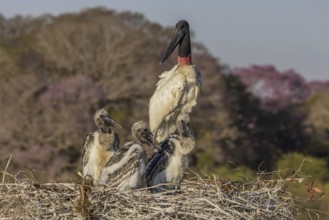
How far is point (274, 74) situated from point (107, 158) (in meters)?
35.6

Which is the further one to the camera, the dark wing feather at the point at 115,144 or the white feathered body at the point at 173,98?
the white feathered body at the point at 173,98

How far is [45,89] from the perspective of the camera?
108 ft

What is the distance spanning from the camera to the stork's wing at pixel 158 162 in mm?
11328

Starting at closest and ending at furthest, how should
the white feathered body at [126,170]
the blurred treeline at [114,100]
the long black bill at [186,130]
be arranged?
the white feathered body at [126,170] → the long black bill at [186,130] → the blurred treeline at [114,100]

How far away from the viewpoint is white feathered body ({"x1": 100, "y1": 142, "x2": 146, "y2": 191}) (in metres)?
10.7

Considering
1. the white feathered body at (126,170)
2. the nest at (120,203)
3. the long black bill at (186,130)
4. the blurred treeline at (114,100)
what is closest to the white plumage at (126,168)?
the white feathered body at (126,170)

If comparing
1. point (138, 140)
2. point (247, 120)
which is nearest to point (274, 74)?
point (247, 120)

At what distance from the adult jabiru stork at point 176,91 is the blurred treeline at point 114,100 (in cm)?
1202

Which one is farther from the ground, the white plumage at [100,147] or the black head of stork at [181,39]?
the black head of stork at [181,39]

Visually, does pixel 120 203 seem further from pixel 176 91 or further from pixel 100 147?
pixel 176 91

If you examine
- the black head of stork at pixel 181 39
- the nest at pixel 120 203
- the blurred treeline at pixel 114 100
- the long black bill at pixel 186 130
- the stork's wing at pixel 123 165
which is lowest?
the blurred treeline at pixel 114 100

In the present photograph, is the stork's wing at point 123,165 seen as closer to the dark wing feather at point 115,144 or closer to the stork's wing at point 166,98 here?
the dark wing feather at point 115,144

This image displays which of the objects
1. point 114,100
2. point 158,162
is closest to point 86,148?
point 158,162

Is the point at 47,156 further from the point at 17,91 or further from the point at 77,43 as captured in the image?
the point at 77,43
